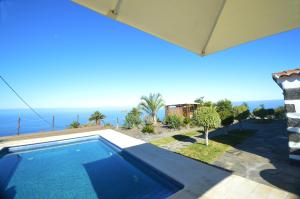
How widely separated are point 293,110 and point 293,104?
22 centimetres

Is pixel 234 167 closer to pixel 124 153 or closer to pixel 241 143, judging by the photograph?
pixel 241 143

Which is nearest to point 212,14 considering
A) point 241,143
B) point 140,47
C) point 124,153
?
point 124,153

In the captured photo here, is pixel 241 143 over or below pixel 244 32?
below

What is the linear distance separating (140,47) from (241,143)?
1977 cm

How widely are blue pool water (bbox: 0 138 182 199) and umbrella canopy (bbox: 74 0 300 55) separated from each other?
16.0 ft

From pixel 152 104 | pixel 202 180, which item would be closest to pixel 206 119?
pixel 202 180

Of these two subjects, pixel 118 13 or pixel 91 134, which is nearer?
pixel 118 13

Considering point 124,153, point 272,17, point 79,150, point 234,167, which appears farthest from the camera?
point 79,150

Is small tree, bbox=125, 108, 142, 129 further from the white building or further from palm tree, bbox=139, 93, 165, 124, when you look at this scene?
the white building

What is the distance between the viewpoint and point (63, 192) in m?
6.06

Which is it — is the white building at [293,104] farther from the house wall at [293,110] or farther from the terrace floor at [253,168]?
the terrace floor at [253,168]

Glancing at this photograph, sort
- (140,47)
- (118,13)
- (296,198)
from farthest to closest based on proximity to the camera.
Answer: (140,47)
(296,198)
(118,13)

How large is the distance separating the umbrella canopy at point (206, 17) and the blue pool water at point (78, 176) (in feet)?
16.0

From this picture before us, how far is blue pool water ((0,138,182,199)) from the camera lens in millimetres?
5910
